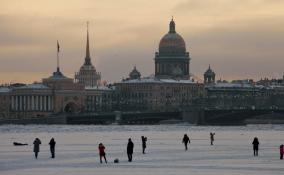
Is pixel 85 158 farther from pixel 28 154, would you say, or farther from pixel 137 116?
pixel 137 116

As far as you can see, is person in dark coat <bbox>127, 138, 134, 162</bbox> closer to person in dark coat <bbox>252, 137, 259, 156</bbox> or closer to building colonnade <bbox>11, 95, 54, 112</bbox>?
person in dark coat <bbox>252, 137, 259, 156</bbox>

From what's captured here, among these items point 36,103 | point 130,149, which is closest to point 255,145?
point 130,149

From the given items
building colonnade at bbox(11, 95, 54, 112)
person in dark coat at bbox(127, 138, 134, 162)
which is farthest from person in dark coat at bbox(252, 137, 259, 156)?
building colonnade at bbox(11, 95, 54, 112)

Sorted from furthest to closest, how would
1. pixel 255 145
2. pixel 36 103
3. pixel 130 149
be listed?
pixel 36 103, pixel 255 145, pixel 130 149

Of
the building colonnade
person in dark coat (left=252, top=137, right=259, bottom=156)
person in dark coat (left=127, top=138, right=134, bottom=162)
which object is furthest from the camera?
the building colonnade


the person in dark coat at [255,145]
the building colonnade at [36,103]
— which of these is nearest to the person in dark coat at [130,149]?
the person in dark coat at [255,145]

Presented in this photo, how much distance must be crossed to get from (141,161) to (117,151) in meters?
9.12

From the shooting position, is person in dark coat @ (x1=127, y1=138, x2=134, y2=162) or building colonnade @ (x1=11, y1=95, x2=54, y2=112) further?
building colonnade @ (x1=11, y1=95, x2=54, y2=112)

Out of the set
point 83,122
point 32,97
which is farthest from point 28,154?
point 32,97

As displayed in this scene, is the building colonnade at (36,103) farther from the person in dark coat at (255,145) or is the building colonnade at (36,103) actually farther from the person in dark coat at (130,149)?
the person in dark coat at (130,149)

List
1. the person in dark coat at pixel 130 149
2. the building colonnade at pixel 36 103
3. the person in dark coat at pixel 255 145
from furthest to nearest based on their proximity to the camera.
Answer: the building colonnade at pixel 36 103
the person in dark coat at pixel 255 145
the person in dark coat at pixel 130 149

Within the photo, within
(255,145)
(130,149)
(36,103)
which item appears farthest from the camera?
(36,103)

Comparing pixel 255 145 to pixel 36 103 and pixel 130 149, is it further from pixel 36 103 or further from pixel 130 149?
pixel 36 103

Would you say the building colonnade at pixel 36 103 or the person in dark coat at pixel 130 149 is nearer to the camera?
the person in dark coat at pixel 130 149
